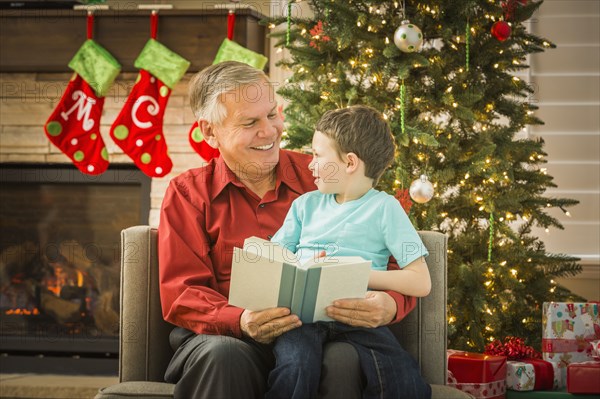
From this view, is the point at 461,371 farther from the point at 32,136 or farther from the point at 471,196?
the point at 32,136

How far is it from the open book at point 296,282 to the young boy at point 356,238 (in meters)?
0.07

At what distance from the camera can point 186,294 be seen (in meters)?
1.81

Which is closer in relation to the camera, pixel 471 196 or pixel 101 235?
pixel 471 196

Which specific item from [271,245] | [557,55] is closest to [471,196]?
[557,55]

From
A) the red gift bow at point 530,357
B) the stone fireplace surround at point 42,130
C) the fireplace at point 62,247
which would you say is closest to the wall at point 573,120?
the red gift bow at point 530,357

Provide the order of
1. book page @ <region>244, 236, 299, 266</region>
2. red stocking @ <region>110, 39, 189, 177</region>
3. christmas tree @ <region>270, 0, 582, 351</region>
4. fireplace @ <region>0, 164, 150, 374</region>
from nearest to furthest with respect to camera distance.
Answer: book page @ <region>244, 236, 299, 266</region> < christmas tree @ <region>270, 0, 582, 351</region> < red stocking @ <region>110, 39, 189, 177</region> < fireplace @ <region>0, 164, 150, 374</region>

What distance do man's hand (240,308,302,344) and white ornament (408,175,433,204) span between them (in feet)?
3.57

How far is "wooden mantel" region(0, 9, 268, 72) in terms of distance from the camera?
3.47 meters

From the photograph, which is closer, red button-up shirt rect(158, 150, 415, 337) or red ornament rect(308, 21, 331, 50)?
red button-up shirt rect(158, 150, 415, 337)

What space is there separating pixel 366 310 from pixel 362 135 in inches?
15.7

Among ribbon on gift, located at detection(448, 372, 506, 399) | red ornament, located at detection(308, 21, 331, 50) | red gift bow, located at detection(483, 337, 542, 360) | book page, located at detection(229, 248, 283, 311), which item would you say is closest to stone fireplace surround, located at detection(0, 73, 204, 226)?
red ornament, located at detection(308, 21, 331, 50)

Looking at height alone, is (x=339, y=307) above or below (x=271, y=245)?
below

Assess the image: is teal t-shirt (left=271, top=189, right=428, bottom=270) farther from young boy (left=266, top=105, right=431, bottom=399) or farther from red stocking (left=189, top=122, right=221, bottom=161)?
red stocking (left=189, top=122, right=221, bottom=161)

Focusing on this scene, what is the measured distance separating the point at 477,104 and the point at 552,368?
1.03 m
